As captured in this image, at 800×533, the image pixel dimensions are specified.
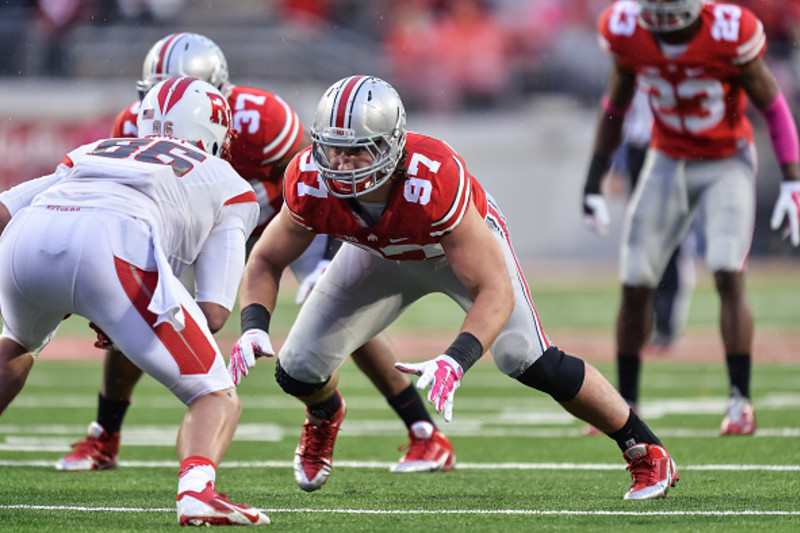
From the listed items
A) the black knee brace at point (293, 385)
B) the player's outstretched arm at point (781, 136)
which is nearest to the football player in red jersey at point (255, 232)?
the black knee brace at point (293, 385)

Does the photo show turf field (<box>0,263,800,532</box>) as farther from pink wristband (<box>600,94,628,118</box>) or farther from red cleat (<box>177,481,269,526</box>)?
pink wristband (<box>600,94,628,118</box>)

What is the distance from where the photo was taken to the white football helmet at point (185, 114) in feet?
13.5

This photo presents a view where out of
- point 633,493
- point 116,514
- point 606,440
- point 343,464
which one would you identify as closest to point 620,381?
point 606,440

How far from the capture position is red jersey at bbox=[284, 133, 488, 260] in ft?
12.8

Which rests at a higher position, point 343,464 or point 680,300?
point 343,464

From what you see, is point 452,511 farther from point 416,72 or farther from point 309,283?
point 416,72

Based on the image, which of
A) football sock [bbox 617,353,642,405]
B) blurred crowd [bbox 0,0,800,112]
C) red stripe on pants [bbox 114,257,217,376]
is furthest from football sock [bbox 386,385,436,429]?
blurred crowd [bbox 0,0,800,112]

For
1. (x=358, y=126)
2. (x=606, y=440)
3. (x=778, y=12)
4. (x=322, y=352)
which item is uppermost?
(x=358, y=126)

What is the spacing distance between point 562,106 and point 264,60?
12.3 ft

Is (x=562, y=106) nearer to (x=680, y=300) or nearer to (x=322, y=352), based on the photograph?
(x=680, y=300)

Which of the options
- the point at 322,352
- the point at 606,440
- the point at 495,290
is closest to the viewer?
the point at 495,290

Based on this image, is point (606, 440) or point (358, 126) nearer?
point (358, 126)

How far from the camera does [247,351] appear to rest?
12.8 ft

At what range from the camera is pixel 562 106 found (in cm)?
1633
